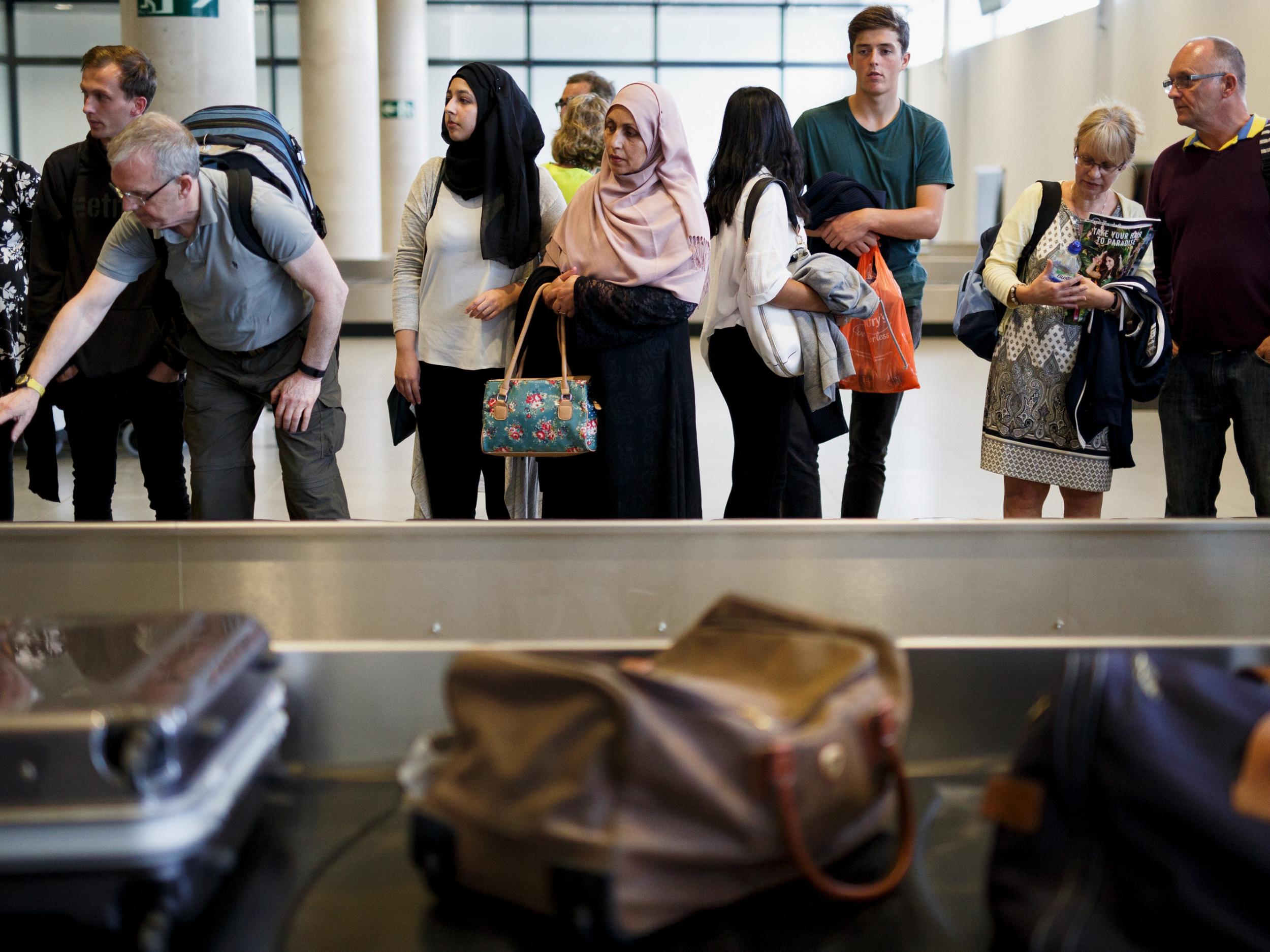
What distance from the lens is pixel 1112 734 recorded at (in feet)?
3.55

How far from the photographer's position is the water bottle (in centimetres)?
354

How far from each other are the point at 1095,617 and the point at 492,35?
74.5 feet

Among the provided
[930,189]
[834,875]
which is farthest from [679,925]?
[930,189]

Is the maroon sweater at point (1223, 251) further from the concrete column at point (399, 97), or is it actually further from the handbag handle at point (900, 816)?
the concrete column at point (399, 97)

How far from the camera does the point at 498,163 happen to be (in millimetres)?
3693

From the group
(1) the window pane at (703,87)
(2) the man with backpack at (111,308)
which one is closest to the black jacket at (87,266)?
(2) the man with backpack at (111,308)

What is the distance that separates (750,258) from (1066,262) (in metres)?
0.94

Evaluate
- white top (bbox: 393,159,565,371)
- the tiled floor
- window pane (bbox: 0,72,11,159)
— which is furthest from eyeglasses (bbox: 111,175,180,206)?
window pane (bbox: 0,72,11,159)

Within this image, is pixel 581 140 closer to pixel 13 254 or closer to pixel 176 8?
pixel 13 254

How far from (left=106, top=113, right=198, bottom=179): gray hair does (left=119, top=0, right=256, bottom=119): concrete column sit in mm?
3100

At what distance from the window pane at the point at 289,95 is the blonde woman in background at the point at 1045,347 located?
70.4 feet

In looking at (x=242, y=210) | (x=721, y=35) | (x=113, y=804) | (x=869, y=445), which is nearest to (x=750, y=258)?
(x=869, y=445)

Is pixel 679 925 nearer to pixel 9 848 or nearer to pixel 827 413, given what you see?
pixel 9 848

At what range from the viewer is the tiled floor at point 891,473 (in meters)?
5.64
